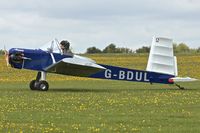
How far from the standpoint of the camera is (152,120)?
41.9 feet

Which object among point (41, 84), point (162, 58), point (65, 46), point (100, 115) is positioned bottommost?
point (100, 115)

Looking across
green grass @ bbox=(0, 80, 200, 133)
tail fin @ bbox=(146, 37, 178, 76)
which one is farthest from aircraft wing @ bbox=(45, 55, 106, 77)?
green grass @ bbox=(0, 80, 200, 133)

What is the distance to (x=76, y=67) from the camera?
24.2 meters

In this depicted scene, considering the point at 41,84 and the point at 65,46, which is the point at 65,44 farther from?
the point at 41,84

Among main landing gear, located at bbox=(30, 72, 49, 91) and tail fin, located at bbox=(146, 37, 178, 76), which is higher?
tail fin, located at bbox=(146, 37, 178, 76)

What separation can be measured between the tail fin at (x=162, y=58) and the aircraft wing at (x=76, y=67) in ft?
10.4

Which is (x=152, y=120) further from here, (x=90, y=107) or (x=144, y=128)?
(x=90, y=107)

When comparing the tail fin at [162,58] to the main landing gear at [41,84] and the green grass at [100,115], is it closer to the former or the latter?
the main landing gear at [41,84]

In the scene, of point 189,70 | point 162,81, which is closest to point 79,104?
point 162,81

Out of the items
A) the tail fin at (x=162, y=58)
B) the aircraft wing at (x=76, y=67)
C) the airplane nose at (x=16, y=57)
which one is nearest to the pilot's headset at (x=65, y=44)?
the aircraft wing at (x=76, y=67)

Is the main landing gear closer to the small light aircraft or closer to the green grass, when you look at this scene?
the small light aircraft

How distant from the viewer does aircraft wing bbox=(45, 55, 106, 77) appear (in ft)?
76.8

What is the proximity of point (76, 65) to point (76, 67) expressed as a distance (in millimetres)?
462

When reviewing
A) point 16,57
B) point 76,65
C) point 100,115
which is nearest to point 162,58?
point 76,65
